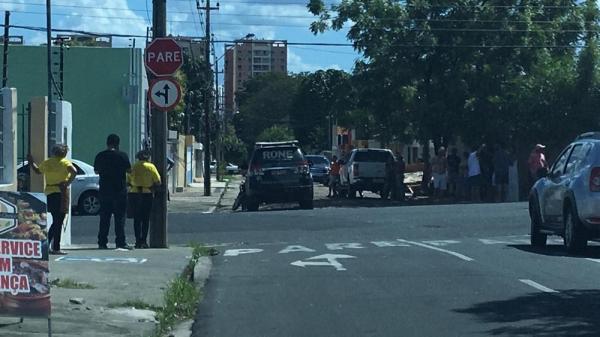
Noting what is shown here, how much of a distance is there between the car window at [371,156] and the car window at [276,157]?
9196mm

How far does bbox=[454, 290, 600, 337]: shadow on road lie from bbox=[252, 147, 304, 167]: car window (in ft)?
61.7

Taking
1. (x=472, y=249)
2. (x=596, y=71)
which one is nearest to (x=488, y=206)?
(x=472, y=249)

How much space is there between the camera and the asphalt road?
392 inches

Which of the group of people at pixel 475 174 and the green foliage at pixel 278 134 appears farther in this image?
the green foliage at pixel 278 134

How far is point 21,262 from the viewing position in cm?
869

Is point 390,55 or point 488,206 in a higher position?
point 390,55

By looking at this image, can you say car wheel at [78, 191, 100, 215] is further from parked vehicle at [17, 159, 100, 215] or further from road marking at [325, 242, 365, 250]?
road marking at [325, 242, 365, 250]

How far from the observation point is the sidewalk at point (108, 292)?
969 cm

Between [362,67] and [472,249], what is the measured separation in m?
25.2

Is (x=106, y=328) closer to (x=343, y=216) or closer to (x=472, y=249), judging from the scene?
(x=472, y=249)

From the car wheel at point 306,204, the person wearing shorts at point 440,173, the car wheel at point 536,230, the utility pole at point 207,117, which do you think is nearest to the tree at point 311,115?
the utility pole at point 207,117

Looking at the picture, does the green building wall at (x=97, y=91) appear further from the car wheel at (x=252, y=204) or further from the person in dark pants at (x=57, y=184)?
the person in dark pants at (x=57, y=184)

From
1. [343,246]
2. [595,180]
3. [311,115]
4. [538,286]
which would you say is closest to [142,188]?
[343,246]

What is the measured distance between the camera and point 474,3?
135 ft
